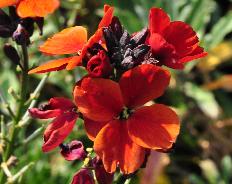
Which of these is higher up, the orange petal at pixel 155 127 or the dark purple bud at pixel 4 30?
the orange petal at pixel 155 127

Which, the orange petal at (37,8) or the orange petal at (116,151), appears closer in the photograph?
the orange petal at (116,151)

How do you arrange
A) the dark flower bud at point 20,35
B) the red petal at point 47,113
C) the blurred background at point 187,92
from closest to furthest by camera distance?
the red petal at point 47,113
the dark flower bud at point 20,35
the blurred background at point 187,92

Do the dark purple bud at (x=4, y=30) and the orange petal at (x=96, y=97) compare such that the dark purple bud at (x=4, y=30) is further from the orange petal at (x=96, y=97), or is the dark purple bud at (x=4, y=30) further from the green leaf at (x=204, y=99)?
the green leaf at (x=204, y=99)

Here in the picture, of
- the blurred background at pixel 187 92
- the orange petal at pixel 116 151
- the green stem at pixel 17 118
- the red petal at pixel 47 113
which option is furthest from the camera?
the blurred background at pixel 187 92

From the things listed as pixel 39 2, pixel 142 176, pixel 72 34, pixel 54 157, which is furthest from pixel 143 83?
pixel 54 157

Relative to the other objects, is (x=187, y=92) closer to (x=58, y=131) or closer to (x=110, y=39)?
(x=110, y=39)

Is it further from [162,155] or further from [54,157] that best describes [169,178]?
[54,157]

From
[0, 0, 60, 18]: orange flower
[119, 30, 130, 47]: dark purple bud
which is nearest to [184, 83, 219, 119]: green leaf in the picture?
[119, 30, 130, 47]: dark purple bud

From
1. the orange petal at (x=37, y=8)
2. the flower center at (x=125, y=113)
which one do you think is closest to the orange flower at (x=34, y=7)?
the orange petal at (x=37, y=8)
